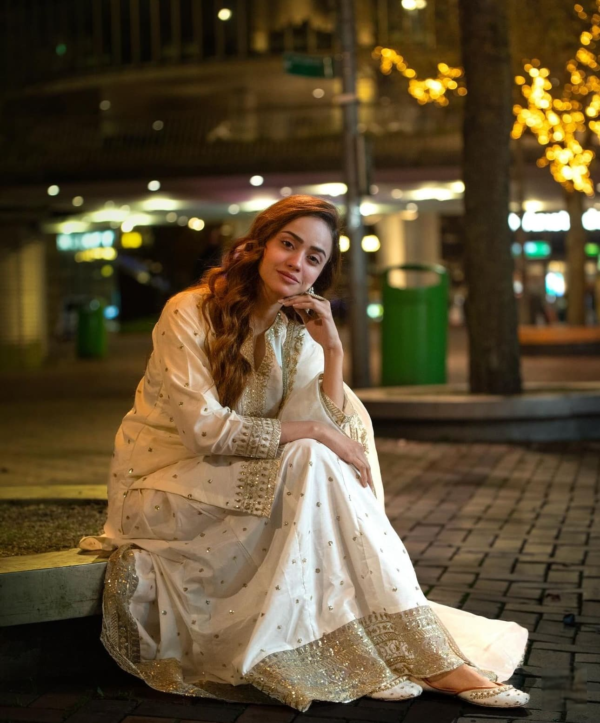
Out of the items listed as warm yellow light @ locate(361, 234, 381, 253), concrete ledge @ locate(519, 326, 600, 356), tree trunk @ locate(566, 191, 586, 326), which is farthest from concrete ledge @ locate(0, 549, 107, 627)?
warm yellow light @ locate(361, 234, 381, 253)

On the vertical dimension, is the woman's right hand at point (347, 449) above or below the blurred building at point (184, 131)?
below

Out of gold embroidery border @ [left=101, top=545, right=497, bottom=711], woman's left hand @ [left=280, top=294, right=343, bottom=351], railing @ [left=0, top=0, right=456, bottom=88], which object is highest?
railing @ [left=0, top=0, right=456, bottom=88]

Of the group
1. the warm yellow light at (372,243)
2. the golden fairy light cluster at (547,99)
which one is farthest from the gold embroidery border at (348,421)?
the warm yellow light at (372,243)

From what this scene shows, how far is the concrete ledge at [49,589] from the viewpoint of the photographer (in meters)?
3.39

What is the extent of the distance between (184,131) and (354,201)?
696 inches

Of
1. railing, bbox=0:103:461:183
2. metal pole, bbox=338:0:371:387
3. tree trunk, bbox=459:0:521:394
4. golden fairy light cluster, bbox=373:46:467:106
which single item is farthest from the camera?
railing, bbox=0:103:461:183

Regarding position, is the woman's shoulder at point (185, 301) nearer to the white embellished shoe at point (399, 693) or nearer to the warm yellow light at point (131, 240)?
the white embellished shoe at point (399, 693)

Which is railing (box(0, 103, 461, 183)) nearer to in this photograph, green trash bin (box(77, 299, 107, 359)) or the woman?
green trash bin (box(77, 299, 107, 359))

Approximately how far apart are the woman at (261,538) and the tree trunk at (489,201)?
633 centimetres

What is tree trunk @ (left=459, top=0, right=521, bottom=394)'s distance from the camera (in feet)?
32.8

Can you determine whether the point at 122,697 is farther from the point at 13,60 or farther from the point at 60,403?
the point at 13,60

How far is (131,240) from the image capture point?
5947cm

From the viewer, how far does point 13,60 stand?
116 feet

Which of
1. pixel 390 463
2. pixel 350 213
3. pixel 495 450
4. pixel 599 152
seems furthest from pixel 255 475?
pixel 599 152
